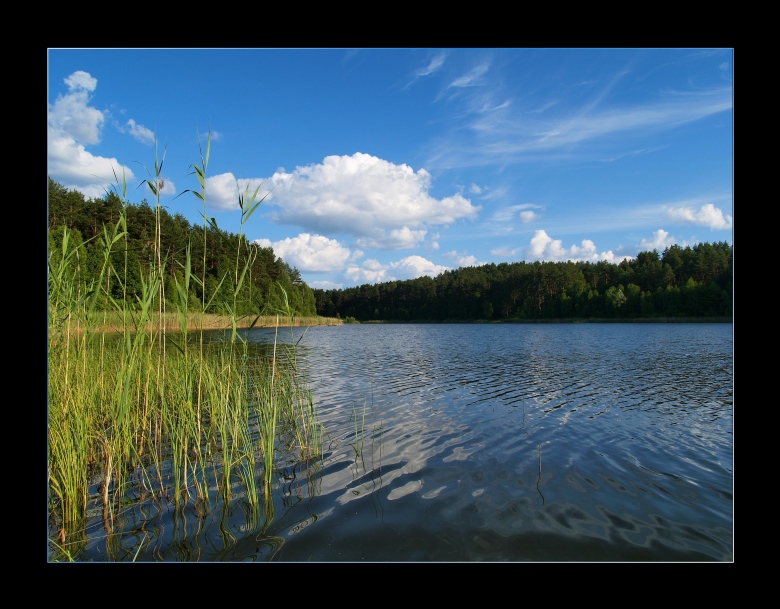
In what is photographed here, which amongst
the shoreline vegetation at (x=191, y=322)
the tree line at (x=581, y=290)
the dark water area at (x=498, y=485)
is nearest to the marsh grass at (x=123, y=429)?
the shoreline vegetation at (x=191, y=322)

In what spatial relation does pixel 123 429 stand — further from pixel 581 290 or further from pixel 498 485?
pixel 581 290

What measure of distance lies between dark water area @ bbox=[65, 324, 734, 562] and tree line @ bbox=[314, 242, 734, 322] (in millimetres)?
21192

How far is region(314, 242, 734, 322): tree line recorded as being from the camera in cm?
3419

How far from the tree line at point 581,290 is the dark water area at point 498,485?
69.5ft

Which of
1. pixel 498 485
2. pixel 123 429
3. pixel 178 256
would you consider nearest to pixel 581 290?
pixel 498 485

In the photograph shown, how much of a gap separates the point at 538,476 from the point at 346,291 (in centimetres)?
6759

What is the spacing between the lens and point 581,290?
4262 centimetres

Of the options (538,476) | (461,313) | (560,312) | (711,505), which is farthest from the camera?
(461,313)

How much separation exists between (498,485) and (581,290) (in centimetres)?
4281

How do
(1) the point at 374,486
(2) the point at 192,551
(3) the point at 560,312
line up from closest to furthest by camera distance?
(2) the point at 192,551 → (1) the point at 374,486 → (3) the point at 560,312

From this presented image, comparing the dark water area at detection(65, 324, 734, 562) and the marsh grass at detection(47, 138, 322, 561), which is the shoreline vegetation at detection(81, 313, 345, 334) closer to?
the marsh grass at detection(47, 138, 322, 561)
